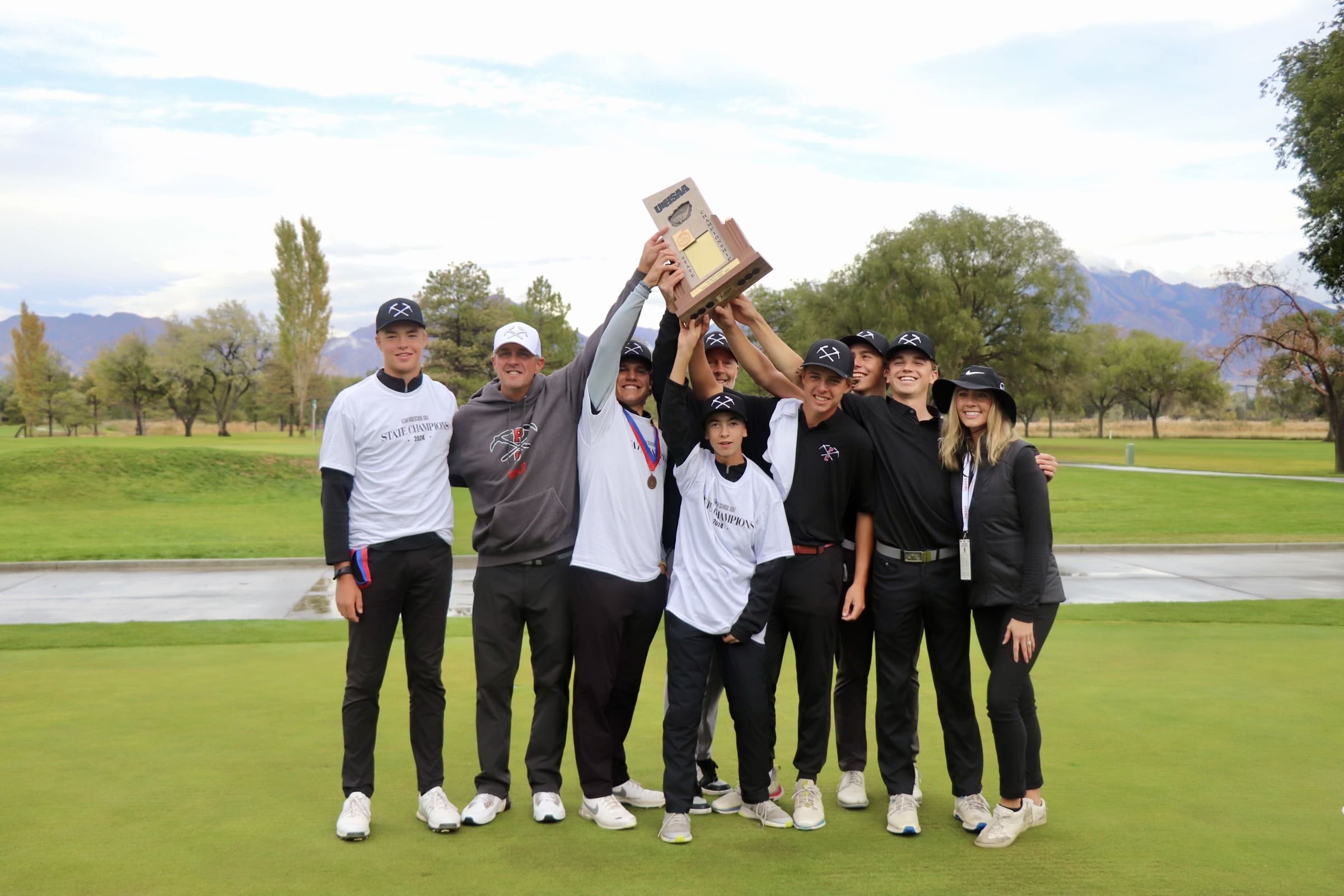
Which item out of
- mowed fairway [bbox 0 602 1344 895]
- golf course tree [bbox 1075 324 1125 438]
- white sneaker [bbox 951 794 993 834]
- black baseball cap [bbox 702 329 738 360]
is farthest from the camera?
golf course tree [bbox 1075 324 1125 438]

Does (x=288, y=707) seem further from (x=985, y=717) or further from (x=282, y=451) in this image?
(x=282, y=451)

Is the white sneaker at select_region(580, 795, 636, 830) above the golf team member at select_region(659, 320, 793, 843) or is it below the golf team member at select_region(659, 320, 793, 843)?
below

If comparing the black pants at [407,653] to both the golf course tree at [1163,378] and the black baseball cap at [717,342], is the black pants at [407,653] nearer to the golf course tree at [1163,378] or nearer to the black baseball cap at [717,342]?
the black baseball cap at [717,342]

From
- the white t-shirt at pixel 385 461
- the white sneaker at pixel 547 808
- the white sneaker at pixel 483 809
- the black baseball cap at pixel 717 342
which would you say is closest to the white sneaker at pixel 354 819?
the white sneaker at pixel 483 809

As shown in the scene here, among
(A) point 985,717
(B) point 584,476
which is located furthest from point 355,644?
(A) point 985,717

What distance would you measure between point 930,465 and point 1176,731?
8.02ft

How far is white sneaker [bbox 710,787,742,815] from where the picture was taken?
4570 millimetres

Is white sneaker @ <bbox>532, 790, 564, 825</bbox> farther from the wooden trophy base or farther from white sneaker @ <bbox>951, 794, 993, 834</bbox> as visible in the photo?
the wooden trophy base

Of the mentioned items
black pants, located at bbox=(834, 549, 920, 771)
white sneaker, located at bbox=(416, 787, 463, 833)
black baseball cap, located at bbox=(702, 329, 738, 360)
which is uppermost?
black baseball cap, located at bbox=(702, 329, 738, 360)

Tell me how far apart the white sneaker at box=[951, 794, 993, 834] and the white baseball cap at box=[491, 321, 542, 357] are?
2765 millimetres

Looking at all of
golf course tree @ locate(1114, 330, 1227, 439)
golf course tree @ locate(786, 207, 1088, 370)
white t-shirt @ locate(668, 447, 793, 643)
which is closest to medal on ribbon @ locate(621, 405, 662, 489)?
white t-shirt @ locate(668, 447, 793, 643)

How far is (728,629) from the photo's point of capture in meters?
4.44

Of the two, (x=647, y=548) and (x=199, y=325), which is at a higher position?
(x=199, y=325)

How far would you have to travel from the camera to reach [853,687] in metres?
4.88
